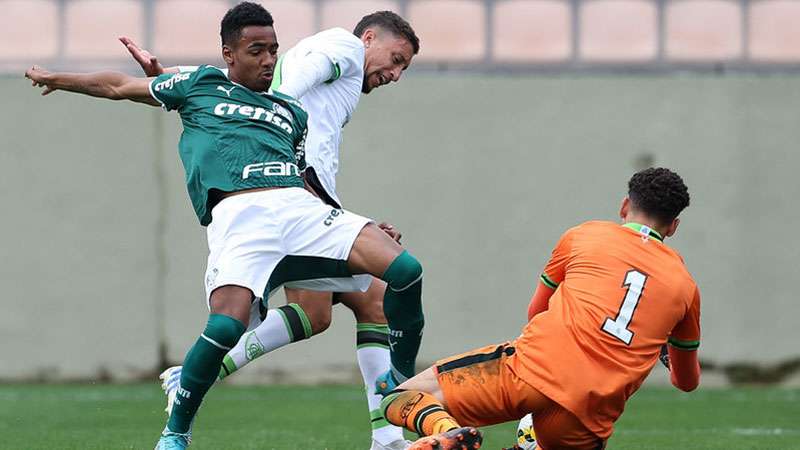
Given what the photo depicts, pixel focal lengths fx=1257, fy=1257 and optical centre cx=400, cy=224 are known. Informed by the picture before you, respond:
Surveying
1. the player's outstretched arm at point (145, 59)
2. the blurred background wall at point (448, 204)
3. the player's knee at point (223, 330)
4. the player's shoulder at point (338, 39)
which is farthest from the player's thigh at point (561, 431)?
the blurred background wall at point (448, 204)

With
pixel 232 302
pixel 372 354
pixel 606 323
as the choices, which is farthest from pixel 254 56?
pixel 606 323

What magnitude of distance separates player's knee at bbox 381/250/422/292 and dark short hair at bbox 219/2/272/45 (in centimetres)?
100

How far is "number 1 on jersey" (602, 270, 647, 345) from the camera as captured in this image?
3.93 metres

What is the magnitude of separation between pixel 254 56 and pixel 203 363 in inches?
44.8

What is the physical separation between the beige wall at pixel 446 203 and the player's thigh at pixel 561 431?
585 cm

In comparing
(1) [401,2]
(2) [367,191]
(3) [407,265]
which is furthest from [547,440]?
(1) [401,2]

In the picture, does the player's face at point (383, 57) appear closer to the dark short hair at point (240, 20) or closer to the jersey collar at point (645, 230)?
the dark short hair at point (240, 20)

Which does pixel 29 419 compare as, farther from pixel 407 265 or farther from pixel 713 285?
pixel 713 285

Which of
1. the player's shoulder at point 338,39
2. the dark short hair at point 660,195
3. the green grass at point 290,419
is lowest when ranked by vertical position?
the green grass at point 290,419

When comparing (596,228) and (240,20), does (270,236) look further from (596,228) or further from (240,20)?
(596,228)

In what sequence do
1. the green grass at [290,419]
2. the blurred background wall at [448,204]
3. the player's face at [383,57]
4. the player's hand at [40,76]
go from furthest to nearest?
the blurred background wall at [448,204] < the green grass at [290,419] < the player's face at [383,57] < the player's hand at [40,76]

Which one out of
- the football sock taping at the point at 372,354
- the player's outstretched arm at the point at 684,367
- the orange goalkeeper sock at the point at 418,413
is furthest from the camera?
the football sock taping at the point at 372,354

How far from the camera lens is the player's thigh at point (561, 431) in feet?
13.0

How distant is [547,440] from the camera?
402cm
